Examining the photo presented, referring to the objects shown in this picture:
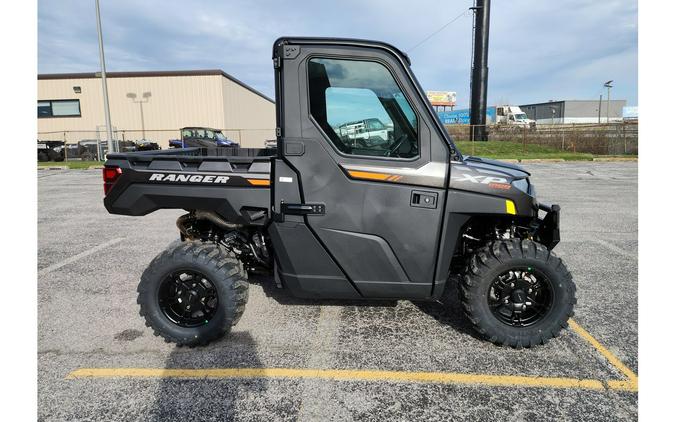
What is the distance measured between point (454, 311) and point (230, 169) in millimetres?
2424

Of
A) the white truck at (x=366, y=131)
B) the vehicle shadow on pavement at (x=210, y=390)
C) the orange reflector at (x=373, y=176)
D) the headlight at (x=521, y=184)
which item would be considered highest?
the white truck at (x=366, y=131)

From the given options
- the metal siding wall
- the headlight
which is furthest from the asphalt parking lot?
the metal siding wall

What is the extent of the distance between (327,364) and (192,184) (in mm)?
1752

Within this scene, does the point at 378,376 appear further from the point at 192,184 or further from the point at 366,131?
the point at 192,184

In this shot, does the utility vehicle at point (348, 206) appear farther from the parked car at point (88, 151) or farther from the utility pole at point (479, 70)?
the utility pole at point (479, 70)

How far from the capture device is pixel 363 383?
8.75 feet

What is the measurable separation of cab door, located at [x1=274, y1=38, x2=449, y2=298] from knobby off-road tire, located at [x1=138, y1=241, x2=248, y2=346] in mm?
660

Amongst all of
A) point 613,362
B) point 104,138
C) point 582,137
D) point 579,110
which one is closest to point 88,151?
point 104,138

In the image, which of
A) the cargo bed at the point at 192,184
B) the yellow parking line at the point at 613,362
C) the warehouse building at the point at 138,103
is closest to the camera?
the yellow parking line at the point at 613,362

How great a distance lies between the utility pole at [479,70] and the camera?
26.4 meters

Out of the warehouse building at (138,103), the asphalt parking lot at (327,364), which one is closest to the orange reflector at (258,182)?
the asphalt parking lot at (327,364)

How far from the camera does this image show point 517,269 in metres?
3.03

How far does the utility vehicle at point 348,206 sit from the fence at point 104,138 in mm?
24377

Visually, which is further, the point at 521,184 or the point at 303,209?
the point at 521,184
